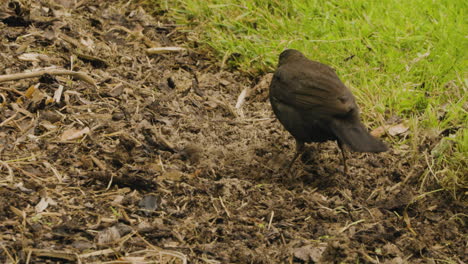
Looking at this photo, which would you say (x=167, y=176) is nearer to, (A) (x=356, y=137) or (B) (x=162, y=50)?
(A) (x=356, y=137)

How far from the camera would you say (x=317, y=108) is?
462 centimetres

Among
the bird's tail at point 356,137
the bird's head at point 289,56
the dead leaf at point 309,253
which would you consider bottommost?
the dead leaf at point 309,253

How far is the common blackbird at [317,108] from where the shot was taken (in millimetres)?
4406

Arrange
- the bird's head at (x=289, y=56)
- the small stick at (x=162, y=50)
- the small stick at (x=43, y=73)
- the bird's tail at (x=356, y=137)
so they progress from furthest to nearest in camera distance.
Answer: the small stick at (x=162, y=50)
the bird's head at (x=289, y=56)
the small stick at (x=43, y=73)
the bird's tail at (x=356, y=137)

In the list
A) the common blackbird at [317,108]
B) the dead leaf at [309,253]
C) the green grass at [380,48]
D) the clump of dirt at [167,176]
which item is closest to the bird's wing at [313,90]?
the common blackbird at [317,108]

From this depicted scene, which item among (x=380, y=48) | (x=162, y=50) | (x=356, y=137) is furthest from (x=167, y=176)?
(x=380, y=48)

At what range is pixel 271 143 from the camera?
5199 millimetres

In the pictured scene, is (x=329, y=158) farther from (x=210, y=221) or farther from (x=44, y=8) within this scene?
(x=44, y=8)

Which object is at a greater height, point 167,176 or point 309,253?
point 309,253

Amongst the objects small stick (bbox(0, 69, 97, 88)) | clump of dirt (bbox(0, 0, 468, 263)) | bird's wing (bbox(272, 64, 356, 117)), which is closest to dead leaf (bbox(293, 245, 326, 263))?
clump of dirt (bbox(0, 0, 468, 263))

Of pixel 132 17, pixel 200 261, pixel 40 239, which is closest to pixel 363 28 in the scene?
pixel 132 17

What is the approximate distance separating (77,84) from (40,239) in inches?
79.3

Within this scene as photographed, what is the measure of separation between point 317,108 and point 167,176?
3.79 ft

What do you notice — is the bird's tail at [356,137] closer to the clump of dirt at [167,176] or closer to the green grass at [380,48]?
the clump of dirt at [167,176]
